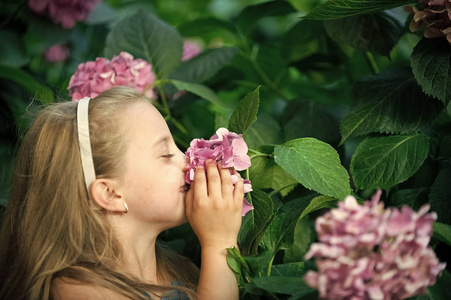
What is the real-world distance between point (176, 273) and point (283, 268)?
20 cm

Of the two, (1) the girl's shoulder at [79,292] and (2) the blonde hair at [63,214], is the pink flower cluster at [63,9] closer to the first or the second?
(2) the blonde hair at [63,214]

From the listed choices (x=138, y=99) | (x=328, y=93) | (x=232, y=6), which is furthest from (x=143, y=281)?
(x=232, y=6)

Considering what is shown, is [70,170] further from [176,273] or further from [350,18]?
[350,18]

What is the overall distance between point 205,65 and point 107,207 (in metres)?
0.49

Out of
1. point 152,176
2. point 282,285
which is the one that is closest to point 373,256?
point 282,285

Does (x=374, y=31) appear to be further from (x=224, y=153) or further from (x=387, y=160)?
(x=224, y=153)

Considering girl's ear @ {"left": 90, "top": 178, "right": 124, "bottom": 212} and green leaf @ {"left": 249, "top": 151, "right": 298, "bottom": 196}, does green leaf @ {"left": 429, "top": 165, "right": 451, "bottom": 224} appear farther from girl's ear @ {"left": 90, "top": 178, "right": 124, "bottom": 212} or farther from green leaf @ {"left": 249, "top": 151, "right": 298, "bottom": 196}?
girl's ear @ {"left": 90, "top": 178, "right": 124, "bottom": 212}

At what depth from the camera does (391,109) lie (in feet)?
2.85

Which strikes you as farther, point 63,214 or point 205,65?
point 205,65

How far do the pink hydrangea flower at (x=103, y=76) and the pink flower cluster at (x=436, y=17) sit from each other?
0.49m

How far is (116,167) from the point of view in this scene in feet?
Answer: 2.65

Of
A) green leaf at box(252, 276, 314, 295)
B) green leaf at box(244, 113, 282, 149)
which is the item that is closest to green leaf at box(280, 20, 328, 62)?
green leaf at box(244, 113, 282, 149)

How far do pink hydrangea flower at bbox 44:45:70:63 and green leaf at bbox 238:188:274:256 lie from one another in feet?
3.76

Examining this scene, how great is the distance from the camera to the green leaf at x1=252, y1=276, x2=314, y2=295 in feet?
1.97
